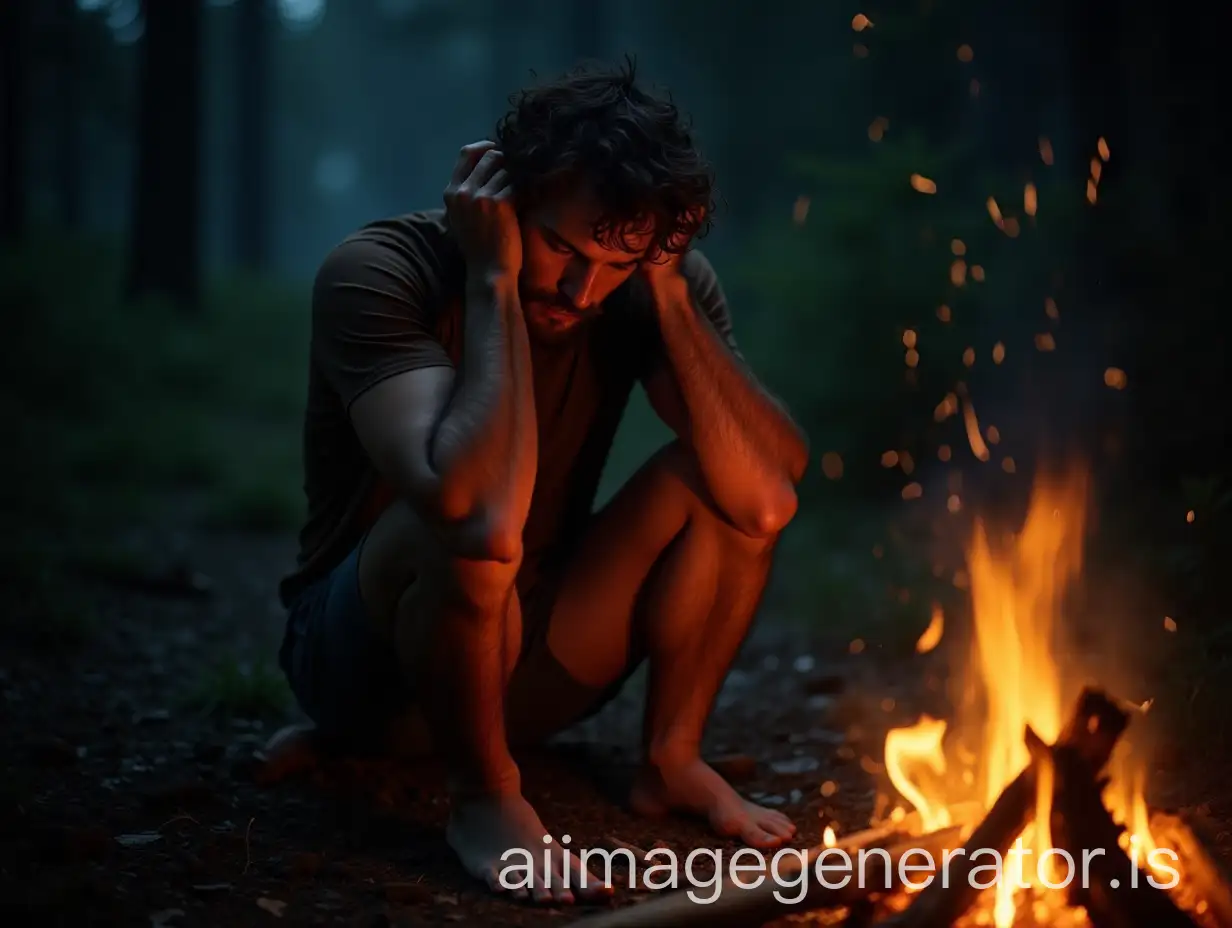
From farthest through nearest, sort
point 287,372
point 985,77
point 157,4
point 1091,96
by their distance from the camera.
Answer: point 287,372 < point 157,4 < point 985,77 < point 1091,96

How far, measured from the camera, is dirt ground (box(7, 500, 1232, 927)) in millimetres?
2701

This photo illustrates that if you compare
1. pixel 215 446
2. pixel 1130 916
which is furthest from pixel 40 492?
pixel 1130 916

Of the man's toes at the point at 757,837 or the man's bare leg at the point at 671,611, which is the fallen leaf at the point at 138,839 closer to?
the man's bare leg at the point at 671,611

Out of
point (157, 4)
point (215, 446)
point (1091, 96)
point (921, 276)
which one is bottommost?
point (215, 446)

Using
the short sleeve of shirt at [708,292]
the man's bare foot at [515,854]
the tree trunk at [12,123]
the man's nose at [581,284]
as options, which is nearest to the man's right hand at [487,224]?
the man's nose at [581,284]

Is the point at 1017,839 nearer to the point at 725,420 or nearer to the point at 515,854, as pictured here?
the point at 515,854

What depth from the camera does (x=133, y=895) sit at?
268cm

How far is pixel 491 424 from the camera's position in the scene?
2.72 m

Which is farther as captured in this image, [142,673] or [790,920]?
[142,673]

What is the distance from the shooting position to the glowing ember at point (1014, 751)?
2512 millimetres

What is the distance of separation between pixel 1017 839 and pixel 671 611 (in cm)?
95

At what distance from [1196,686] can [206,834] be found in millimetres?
2415

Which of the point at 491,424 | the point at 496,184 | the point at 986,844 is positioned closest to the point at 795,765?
the point at 986,844

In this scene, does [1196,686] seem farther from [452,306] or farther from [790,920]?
[452,306]
